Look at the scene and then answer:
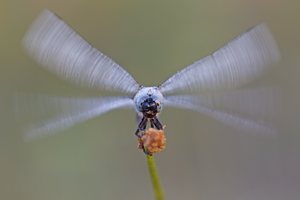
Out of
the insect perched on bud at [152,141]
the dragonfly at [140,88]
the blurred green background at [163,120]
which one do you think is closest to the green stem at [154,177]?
the insect perched on bud at [152,141]

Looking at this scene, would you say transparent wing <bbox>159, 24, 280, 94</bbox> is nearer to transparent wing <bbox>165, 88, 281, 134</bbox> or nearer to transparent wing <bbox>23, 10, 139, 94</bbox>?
transparent wing <bbox>165, 88, 281, 134</bbox>

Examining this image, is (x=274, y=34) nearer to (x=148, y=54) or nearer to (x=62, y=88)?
(x=148, y=54)

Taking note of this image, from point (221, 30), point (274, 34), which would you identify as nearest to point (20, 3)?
point (221, 30)

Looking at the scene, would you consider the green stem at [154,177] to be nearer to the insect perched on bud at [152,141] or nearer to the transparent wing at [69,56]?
the insect perched on bud at [152,141]

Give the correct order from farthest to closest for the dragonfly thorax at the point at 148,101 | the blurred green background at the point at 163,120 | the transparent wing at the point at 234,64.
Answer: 1. the blurred green background at the point at 163,120
2. the dragonfly thorax at the point at 148,101
3. the transparent wing at the point at 234,64

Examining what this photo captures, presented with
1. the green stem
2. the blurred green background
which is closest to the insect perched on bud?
the green stem

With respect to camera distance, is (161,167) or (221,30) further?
(221,30)

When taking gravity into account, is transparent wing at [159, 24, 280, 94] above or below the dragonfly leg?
below
